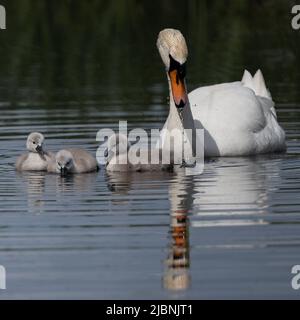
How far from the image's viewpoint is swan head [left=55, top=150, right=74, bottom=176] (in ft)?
44.8

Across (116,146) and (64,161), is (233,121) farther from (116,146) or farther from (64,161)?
(64,161)

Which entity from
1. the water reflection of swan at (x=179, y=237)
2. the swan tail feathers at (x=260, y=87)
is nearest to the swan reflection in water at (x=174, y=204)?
the water reflection of swan at (x=179, y=237)

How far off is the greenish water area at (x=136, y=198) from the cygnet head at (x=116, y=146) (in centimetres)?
24

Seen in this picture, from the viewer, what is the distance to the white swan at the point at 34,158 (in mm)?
14031

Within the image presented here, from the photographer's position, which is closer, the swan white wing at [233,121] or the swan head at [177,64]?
the swan head at [177,64]

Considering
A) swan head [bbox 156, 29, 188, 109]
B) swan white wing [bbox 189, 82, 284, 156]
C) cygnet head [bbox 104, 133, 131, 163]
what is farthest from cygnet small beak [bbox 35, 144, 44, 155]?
swan white wing [bbox 189, 82, 284, 156]

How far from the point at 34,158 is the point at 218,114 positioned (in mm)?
2264

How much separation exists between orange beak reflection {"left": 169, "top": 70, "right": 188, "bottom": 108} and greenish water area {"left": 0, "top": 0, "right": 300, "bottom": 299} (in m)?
0.77

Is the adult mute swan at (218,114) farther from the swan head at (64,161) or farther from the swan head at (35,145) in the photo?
the swan head at (35,145)

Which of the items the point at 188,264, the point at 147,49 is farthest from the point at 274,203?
the point at 147,49

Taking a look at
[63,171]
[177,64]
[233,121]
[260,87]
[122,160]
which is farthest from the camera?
[260,87]

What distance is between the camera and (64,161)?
1363cm

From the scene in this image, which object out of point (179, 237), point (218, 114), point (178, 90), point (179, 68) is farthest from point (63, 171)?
point (179, 237)

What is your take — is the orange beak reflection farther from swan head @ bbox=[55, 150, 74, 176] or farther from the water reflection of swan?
swan head @ bbox=[55, 150, 74, 176]
